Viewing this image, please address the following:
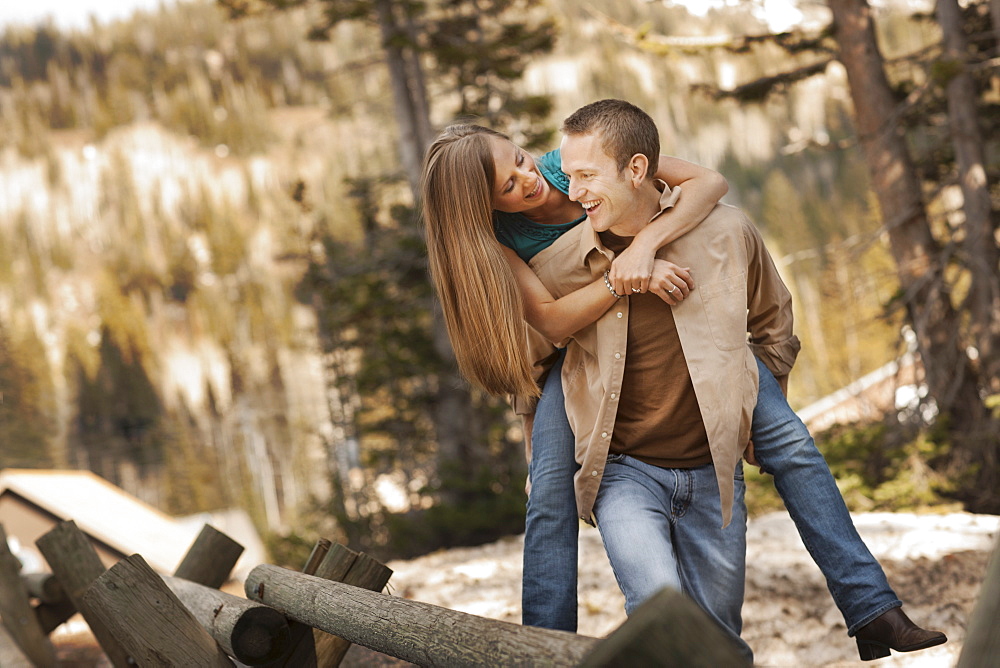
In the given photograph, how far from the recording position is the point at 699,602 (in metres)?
2.76

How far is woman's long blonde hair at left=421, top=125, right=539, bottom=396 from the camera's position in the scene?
2.64 meters

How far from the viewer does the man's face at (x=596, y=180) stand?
2557 millimetres

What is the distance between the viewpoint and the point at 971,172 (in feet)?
25.8

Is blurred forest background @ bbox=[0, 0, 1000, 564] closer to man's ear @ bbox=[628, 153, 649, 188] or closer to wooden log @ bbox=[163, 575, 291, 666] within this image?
man's ear @ bbox=[628, 153, 649, 188]

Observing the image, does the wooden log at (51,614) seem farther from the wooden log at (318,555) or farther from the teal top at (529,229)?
the teal top at (529,229)

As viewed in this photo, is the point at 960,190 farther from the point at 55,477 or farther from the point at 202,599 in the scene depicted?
the point at 55,477

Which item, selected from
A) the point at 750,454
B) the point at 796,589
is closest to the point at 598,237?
the point at 750,454

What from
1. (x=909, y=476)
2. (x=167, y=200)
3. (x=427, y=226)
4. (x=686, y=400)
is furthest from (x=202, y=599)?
(x=167, y=200)

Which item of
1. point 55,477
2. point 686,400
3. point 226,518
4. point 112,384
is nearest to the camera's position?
point 686,400

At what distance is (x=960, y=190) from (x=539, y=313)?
6898 millimetres

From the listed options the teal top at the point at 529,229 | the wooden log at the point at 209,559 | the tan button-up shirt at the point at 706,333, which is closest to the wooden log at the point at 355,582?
the wooden log at the point at 209,559

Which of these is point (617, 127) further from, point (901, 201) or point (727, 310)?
point (901, 201)

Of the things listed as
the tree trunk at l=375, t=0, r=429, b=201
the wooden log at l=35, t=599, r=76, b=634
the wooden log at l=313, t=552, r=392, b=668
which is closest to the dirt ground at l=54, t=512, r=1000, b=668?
the wooden log at l=35, t=599, r=76, b=634

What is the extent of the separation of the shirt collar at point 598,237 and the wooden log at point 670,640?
1503 millimetres
